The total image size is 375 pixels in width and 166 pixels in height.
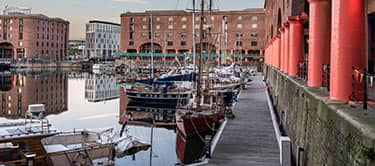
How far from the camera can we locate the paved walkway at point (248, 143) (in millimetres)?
14461

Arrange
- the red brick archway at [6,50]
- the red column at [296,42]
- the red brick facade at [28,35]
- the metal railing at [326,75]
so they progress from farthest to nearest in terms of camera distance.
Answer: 1. the red brick archway at [6,50]
2. the red brick facade at [28,35]
3. the red column at [296,42]
4. the metal railing at [326,75]

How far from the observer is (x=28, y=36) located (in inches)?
5630

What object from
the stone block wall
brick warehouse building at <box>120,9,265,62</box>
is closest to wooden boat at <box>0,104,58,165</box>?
the stone block wall

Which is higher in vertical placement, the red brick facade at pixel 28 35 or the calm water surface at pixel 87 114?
the red brick facade at pixel 28 35

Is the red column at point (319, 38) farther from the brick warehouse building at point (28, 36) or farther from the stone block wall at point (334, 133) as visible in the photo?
the brick warehouse building at point (28, 36)

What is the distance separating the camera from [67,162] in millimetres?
16797

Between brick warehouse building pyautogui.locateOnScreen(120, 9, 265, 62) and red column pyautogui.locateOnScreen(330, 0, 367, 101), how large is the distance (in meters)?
96.9

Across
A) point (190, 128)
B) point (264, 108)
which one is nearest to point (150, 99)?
point (264, 108)

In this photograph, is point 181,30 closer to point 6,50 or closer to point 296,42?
point 6,50

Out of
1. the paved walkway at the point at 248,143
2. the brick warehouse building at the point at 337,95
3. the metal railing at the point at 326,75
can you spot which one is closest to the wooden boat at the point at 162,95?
the paved walkway at the point at 248,143

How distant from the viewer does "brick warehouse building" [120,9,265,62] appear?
110312 mm

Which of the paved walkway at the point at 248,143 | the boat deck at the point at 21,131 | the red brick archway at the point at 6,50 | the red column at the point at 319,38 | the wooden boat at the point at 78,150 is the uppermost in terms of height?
the red brick archway at the point at 6,50

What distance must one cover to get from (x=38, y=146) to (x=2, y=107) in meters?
34.3

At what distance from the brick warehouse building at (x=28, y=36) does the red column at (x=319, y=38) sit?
13942 cm
